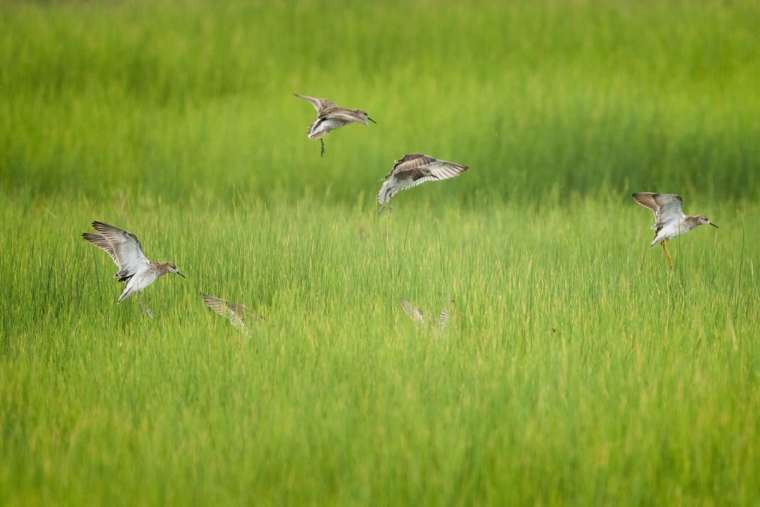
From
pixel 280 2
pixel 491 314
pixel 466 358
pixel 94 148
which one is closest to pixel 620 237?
pixel 491 314

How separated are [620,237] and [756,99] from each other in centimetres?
406

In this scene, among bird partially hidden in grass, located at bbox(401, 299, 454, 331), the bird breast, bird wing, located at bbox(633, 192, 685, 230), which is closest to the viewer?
bird partially hidden in grass, located at bbox(401, 299, 454, 331)

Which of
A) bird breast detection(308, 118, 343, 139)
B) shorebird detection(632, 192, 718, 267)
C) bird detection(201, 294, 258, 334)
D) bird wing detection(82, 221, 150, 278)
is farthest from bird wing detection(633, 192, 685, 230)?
bird wing detection(82, 221, 150, 278)

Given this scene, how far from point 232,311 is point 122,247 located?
73 centimetres

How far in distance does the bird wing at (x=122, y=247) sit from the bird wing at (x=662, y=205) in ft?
9.74

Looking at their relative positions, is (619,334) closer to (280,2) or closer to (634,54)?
(634,54)

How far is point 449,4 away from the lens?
1277 centimetres

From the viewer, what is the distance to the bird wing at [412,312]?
5480mm

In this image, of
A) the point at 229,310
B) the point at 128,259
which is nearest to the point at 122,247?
the point at 128,259

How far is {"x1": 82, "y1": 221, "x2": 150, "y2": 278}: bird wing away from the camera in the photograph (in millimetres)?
5156

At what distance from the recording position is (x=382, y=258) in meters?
6.67

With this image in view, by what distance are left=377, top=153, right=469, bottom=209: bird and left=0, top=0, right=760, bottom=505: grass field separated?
0.69 meters

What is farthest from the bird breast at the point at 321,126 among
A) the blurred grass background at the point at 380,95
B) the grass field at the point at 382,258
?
the blurred grass background at the point at 380,95

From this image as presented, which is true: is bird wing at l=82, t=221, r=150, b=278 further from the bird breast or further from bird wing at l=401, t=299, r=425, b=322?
bird wing at l=401, t=299, r=425, b=322
